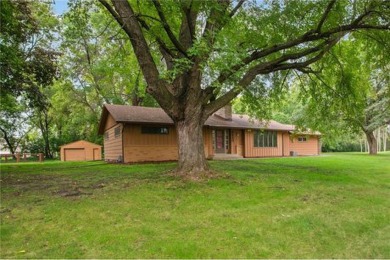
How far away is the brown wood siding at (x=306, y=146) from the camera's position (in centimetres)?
2557

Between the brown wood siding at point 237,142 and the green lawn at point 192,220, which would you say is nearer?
→ the green lawn at point 192,220

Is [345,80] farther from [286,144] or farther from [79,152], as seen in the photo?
[79,152]

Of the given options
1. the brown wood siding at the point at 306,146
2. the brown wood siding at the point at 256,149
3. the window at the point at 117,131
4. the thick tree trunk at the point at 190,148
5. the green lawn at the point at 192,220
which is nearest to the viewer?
the green lawn at the point at 192,220

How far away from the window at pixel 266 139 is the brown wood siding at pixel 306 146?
66.7 inches

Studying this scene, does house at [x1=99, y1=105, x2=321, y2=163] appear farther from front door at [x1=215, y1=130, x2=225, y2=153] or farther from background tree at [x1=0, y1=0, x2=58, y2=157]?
background tree at [x1=0, y1=0, x2=58, y2=157]

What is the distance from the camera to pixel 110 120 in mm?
19281

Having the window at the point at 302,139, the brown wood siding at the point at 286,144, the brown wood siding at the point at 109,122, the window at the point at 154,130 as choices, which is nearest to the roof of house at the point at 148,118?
the brown wood siding at the point at 109,122

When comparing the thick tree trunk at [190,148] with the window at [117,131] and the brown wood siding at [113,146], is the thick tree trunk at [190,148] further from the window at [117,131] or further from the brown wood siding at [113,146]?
the window at [117,131]

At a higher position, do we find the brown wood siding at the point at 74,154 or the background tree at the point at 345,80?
the background tree at the point at 345,80

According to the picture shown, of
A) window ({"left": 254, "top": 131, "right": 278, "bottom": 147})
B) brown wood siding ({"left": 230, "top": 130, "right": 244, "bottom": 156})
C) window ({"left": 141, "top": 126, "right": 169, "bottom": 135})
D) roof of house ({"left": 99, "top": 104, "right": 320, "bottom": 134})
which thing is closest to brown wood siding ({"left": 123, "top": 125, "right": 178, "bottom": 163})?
window ({"left": 141, "top": 126, "right": 169, "bottom": 135})

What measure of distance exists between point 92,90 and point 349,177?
2256 cm

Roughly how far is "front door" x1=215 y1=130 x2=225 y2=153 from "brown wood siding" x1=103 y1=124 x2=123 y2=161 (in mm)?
6705

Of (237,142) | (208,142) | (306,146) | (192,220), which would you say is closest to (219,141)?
(237,142)

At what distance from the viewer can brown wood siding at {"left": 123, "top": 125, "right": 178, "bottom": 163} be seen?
16453 millimetres
